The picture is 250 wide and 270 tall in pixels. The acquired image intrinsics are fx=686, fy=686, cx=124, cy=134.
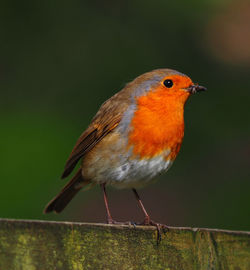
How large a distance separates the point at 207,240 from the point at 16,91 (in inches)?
214

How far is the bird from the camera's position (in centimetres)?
359

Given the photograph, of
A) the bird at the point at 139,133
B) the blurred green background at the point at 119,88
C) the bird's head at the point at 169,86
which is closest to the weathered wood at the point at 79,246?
the bird at the point at 139,133

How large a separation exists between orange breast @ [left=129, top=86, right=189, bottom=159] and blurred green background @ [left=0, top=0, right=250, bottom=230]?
194cm

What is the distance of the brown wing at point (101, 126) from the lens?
12.4ft

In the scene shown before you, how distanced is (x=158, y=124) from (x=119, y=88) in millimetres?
3621

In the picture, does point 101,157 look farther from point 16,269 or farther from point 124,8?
point 124,8

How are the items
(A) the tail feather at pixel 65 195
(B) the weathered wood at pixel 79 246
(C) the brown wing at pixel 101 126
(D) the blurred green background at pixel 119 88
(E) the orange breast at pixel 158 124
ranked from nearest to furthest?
(B) the weathered wood at pixel 79 246 < (E) the orange breast at pixel 158 124 < (C) the brown wing at pixel 101 126 < (A) the tail feather at pixel 65 195 < (D) the blurred green background at pixel 119 88

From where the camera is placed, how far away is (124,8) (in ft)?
26.1

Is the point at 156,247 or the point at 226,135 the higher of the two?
the point at 156,247

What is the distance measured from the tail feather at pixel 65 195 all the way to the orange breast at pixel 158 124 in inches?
26.0

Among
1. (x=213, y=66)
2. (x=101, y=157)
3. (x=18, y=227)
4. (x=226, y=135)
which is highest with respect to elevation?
(x=18, y=227)

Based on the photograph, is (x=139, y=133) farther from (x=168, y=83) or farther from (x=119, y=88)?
(x=119, y=88)

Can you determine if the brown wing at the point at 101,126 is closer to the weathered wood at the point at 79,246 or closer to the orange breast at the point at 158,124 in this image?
the orange breast at the point at 158,124

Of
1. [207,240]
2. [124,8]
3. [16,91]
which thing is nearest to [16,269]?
[207,240]
